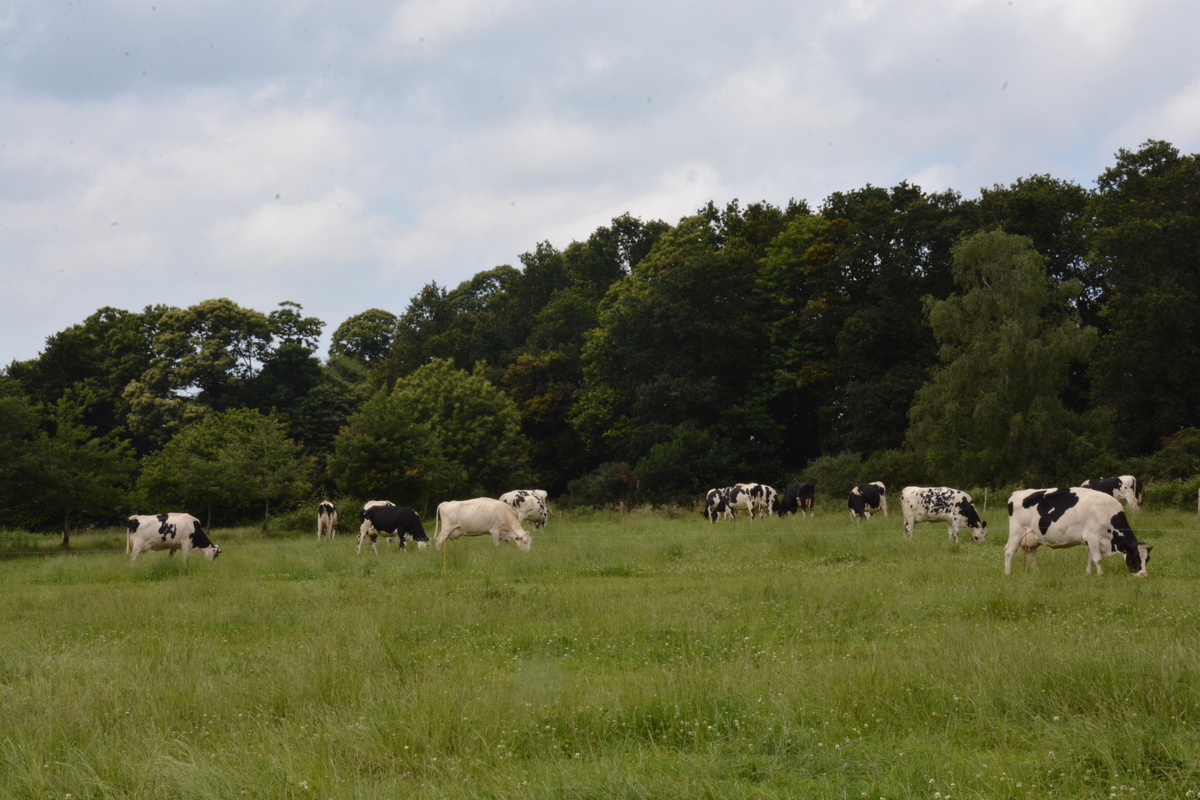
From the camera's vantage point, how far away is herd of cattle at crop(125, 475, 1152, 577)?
15898 millimetres

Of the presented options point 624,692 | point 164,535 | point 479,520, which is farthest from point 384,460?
point 624,692

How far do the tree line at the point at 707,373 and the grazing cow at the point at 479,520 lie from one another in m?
14.7

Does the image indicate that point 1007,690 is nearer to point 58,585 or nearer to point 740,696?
point 740,696

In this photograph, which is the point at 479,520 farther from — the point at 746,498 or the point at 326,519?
the point at 746,498

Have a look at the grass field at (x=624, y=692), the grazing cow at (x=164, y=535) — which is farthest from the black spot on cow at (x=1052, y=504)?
the grazing cow at (x=164, y=535)

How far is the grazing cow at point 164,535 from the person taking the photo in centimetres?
2541

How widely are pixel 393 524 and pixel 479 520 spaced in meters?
3.98

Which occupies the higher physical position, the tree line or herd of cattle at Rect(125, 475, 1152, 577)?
the tree line

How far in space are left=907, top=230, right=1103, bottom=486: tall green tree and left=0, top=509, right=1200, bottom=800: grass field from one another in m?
27.4

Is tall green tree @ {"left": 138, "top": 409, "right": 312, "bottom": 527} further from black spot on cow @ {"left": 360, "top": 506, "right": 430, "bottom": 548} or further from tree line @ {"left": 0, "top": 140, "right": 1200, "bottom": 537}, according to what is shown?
black spot on cow @ {"left": 360, "top": 506, "right": 430, "bottom": 548}

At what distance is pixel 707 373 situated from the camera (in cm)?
5969

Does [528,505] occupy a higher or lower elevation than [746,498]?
lower

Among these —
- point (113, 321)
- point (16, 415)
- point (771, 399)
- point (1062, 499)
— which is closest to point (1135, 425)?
point (771, 399)

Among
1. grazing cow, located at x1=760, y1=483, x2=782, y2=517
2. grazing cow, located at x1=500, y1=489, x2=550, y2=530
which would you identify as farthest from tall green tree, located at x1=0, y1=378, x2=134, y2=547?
grazing cow, located at x1=760, y1=483, x2=782, y2=517
